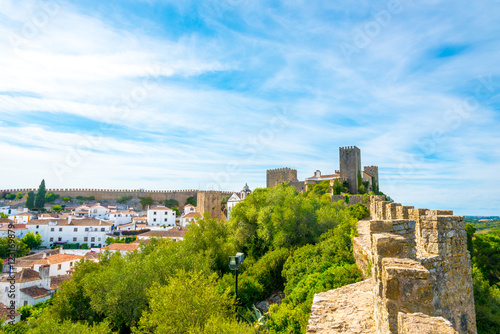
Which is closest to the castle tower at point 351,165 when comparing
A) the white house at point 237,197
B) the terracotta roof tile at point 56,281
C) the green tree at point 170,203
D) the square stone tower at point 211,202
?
the white house at point 237,197

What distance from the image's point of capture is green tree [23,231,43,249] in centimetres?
5300

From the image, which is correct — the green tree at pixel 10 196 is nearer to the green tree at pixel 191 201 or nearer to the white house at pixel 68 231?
the white house at pixel 68 231

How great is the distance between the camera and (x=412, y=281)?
3.55 meters

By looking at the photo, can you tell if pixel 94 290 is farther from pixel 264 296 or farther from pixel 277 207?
pixel 277 207

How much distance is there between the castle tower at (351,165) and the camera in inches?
1743

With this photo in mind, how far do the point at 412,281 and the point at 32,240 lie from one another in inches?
2585

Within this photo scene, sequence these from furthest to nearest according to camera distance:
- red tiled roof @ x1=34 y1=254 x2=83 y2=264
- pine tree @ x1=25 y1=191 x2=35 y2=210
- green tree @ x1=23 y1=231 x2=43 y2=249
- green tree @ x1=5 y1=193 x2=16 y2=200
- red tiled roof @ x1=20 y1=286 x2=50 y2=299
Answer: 1. green tree @ x1=5 y1=193 x2=16 y2=200
2. pine tree @ x1=25 y1=191 x2=35 y2=210
3. green tree @ x1=23 y1=231 x2=43 y2=249
4. red tiled roof @ x1=34 y1=254 x2=83 y2=264
5. red tiled roof @ x1=20 y1=286 x2=50 y2=299

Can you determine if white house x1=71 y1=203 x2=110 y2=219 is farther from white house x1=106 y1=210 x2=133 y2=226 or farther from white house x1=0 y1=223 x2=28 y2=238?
white house x1=0 y1=223 x2=28 y2=238

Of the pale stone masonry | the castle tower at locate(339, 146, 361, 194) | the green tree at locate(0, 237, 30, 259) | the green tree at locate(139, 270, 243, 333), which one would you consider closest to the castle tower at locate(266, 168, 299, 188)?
the castle tower at locate(339, 146, 361, 194)

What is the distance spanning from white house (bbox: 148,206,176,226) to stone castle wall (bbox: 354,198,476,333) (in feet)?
234

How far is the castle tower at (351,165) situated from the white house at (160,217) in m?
44.5

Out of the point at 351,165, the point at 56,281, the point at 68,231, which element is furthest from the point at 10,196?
the point at 351,165

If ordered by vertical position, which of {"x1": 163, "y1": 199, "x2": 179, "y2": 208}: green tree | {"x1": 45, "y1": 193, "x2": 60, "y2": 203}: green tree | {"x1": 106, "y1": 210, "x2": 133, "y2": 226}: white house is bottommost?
{"x1": 106, "y1": 210, "x2": 133, "y2": 226}: white house

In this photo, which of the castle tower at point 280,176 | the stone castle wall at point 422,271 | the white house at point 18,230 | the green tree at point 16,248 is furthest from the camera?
the castle tower at point 280,176
